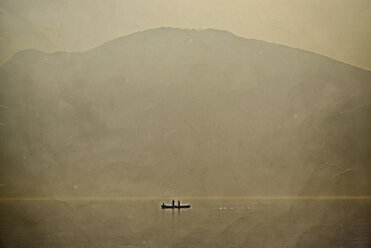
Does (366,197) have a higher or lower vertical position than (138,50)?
lower

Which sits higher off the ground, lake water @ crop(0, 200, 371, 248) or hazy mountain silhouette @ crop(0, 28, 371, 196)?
hazy mountain silhouette @ crop(0, 28, 371, 196)

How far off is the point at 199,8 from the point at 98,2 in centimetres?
66

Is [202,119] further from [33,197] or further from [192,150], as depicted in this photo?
[33,197]

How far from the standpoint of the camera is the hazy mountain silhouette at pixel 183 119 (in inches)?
130

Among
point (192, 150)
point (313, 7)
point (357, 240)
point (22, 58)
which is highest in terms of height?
point (313, 7)

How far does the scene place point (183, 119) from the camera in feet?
10.9

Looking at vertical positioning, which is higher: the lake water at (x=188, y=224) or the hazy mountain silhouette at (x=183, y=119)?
the hazy mountain silhouette at (x=183, y=119)

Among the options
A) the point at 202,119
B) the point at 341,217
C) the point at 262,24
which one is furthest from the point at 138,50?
the point at 341,217

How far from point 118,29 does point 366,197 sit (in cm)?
195

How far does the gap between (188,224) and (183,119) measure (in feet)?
2.24

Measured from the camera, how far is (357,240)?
3.36m

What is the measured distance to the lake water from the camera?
3.30m

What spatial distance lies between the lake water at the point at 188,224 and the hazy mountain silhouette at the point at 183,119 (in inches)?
3.8

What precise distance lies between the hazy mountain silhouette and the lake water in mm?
97
